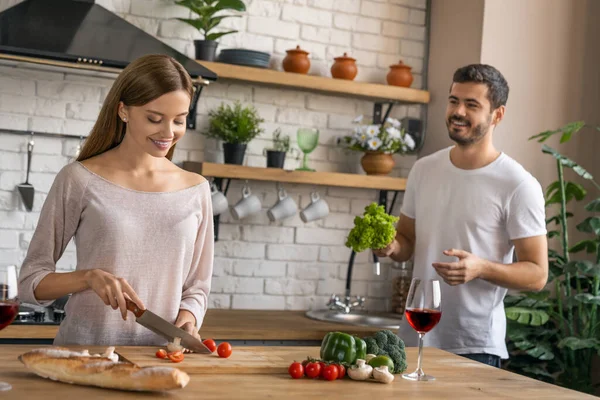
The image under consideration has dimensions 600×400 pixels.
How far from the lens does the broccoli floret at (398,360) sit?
2135 mm

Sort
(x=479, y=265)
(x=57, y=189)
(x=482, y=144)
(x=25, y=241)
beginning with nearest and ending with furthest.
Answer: (x=57, y=189) < (x=479, y=265) < (x=482, y=144) < (x=25, y=241)

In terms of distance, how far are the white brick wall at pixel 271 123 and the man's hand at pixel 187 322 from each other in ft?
5.96

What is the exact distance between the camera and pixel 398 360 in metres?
2.13

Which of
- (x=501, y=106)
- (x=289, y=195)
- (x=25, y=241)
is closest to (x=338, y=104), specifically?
(x=289, y=195)

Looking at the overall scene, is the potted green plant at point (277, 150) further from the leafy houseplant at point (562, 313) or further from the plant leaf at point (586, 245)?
the plant leaf at point (586, 245)

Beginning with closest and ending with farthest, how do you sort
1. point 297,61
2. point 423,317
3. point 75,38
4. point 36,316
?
point 423,317
point 36,316
point 75,38
point 297,61

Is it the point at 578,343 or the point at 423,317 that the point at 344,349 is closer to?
the point at 423,317

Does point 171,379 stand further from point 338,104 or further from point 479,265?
point 338,104

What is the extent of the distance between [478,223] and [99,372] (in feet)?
5.77

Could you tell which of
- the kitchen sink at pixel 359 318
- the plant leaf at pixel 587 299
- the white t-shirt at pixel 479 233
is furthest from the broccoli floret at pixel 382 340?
the plant leaf at pixel 587 299

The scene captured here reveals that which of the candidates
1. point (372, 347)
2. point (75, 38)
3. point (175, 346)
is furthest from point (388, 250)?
point (75, 38)

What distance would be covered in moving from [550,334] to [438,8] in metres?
1.86

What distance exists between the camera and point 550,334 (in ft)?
13.4

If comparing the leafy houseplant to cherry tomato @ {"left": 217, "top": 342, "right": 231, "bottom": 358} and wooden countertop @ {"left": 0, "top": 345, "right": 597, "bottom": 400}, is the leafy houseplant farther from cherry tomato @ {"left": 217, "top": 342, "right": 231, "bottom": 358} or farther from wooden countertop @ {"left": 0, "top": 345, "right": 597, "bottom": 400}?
cherry tomato @ {"left": 217, "top": 342, "right": 231, "bottom": 358}
